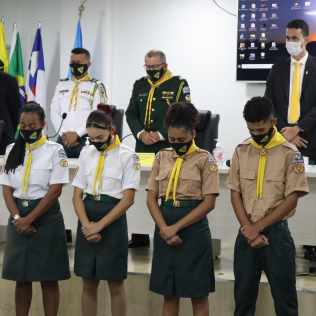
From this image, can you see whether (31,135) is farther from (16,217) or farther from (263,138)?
(263,138)

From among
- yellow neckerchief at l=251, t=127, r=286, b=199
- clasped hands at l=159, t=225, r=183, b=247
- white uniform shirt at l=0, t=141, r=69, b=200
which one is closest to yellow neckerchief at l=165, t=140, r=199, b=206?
clasped hands at l=159, t=225, r=183, b=247

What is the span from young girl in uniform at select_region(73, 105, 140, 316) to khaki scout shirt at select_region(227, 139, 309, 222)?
0.63m

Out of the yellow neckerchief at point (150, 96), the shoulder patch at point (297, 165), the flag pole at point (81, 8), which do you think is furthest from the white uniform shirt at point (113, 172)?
the flag pole at point (81, 8)

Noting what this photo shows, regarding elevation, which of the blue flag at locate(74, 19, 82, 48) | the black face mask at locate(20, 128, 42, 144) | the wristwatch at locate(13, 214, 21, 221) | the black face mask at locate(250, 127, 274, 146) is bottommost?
the wristwatch at locate(13, 214, 21, 221)

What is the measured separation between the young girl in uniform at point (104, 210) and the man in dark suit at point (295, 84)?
1.30 metres

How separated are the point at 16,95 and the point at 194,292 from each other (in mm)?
2730

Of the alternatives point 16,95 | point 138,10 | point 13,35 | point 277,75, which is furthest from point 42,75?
point 277,75

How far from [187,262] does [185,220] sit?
0.22 meters

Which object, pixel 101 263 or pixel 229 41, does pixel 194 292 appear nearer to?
pixel 101 263

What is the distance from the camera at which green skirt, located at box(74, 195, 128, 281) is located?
3478 millimetres

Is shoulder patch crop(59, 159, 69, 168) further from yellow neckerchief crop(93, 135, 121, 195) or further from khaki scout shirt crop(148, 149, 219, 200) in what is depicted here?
khaki scout shirt crop(148, 149, 219, 200)

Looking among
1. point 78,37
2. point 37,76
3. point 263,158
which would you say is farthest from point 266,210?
point 37,76

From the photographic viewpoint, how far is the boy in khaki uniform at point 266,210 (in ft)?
10.3

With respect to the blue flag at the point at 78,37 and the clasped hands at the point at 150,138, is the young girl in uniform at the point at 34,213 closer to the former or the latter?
the clasped hands at the point at 150,138
